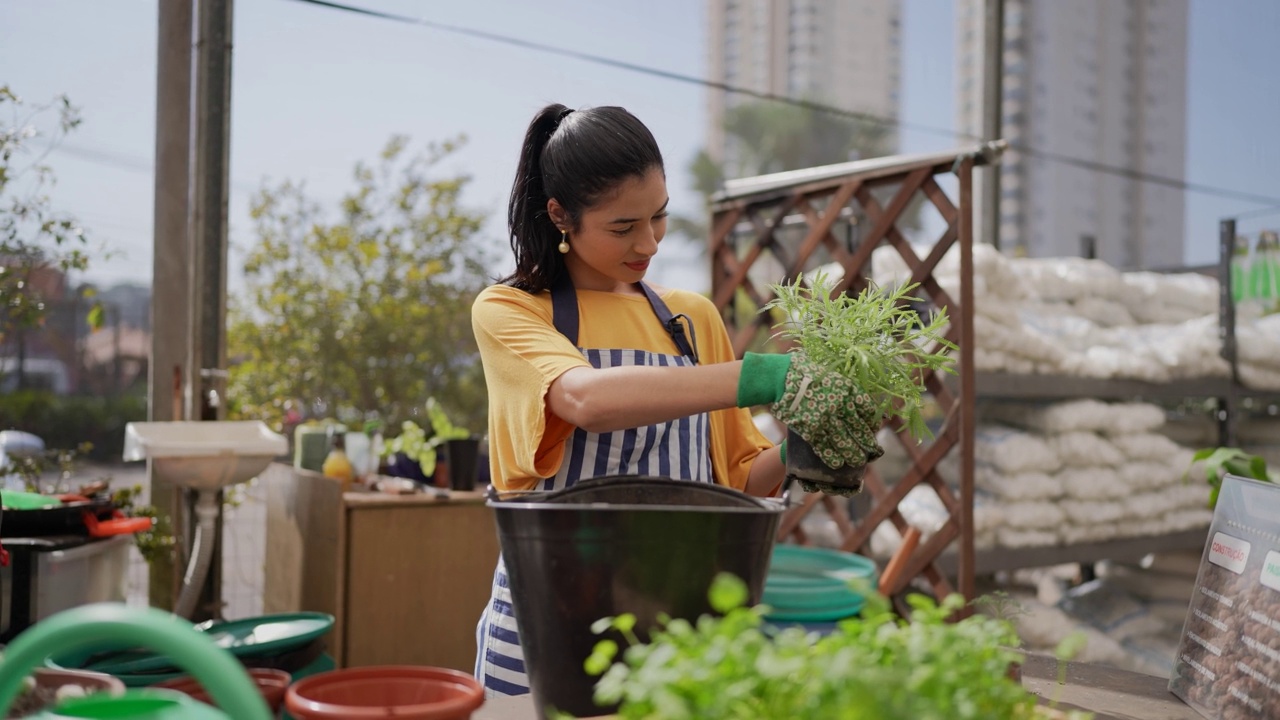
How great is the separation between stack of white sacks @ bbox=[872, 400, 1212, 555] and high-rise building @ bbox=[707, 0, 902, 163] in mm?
32514

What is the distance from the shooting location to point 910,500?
3.80 meters

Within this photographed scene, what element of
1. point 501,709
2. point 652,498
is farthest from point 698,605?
point 501,709

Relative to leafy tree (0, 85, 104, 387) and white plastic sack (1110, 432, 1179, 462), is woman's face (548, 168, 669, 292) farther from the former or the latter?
white plastic sack (1110, 432, 1179, 462)

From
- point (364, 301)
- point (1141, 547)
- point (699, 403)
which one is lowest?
point (1141, 547)

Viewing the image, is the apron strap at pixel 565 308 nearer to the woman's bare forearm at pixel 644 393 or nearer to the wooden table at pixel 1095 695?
the woman's bare forearm at pixel 644 393

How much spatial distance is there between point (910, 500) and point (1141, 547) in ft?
4.14

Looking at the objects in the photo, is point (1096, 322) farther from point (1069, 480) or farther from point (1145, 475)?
point (1069, 480)

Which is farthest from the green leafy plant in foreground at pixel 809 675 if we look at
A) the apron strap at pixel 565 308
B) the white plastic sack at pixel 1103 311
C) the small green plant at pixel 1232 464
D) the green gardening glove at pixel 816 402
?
the white plastic sack at pixel 1103 311

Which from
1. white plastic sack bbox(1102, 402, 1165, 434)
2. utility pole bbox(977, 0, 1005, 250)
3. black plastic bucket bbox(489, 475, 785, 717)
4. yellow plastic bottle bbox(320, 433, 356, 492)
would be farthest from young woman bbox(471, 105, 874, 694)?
utility pole bbox(977, 0, 1005, 250)

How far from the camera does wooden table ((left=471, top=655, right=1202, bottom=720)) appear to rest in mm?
991

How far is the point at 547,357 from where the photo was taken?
3.91ft

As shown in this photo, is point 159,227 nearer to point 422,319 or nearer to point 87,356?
point 87,356

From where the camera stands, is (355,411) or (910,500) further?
(355,411)

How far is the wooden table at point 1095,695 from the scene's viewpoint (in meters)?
0.99
